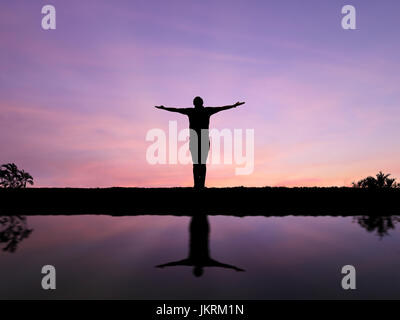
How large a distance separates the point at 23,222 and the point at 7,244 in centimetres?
221

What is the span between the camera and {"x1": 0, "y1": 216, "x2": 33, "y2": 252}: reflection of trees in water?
18.7 feet

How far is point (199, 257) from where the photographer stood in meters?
4.82

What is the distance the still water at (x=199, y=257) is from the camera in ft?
11.9

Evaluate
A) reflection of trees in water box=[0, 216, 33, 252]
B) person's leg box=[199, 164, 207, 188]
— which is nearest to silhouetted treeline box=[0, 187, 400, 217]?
person's leg box=[199, 164, 207, 188]

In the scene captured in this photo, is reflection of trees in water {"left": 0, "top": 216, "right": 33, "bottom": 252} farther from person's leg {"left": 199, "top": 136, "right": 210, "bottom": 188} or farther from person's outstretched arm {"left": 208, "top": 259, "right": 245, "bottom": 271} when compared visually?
person's leg {"left": 199, "top": 136, "right": 210, "bottom": 188}

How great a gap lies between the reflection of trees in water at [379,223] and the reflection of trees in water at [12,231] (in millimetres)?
6528

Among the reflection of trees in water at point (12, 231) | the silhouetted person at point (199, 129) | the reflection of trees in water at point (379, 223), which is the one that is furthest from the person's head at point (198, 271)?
the silhouetted person at point (199, 129)

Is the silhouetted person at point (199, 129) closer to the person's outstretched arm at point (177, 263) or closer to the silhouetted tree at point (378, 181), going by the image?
the person's outstretched arm at point (177, 263)

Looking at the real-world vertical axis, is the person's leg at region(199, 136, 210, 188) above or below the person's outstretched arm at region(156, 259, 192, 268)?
above

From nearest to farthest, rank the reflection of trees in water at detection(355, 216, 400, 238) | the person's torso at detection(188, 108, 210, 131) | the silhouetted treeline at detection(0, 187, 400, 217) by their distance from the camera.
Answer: the reflection of trees in water at detection(355, 216, 400, 238) → the silhouetted treeline at detection(0, 187, 400, 217) → the person's torso at detection(188, 108, 210, 131)

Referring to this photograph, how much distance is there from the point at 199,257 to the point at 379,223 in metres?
4.80

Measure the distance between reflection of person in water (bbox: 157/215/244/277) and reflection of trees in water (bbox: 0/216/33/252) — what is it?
284 cm
